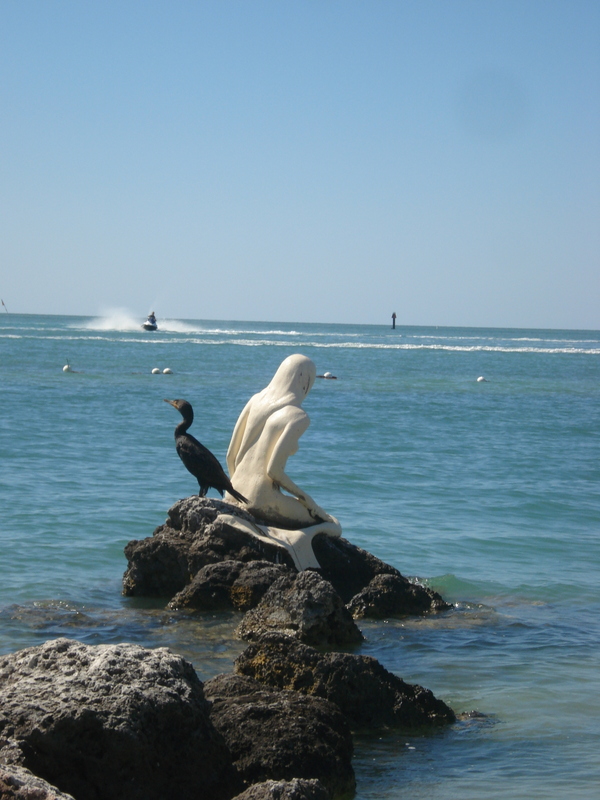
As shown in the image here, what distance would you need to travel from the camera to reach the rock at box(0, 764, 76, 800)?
3.33 metres

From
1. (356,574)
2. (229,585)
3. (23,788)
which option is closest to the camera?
(23,788)

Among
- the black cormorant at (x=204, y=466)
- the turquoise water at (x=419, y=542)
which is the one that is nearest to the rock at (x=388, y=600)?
the turquoise water at (x=419, y=542)

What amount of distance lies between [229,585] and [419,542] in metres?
3.73

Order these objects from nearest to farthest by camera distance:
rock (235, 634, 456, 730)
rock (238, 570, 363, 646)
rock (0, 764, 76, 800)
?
rock (0, 764, 76, 800)
rock (235, 634, 456, 730)
rock (238, 570, 363, 646)

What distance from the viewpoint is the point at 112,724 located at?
13.2 feet

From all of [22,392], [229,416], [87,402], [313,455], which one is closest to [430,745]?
[313,455]

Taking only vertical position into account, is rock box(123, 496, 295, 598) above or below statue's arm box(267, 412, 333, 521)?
below

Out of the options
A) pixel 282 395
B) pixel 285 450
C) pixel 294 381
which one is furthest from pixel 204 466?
pixel 294 381

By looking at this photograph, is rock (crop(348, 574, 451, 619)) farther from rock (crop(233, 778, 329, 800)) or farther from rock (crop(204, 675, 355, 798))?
rock (crop(233, 778, 329, 800))

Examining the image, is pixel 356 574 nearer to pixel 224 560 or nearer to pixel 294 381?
pixel 224 560

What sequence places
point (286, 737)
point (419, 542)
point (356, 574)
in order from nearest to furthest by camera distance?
point (286, 737) → point (356, 574) → point (419, 542)

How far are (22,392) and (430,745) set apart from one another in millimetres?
22866

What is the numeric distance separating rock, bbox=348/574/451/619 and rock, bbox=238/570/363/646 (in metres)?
0.92

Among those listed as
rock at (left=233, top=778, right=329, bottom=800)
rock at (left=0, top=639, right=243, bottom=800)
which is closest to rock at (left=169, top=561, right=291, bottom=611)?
rock at (left=0, top=639, right=243, bottom=800)
